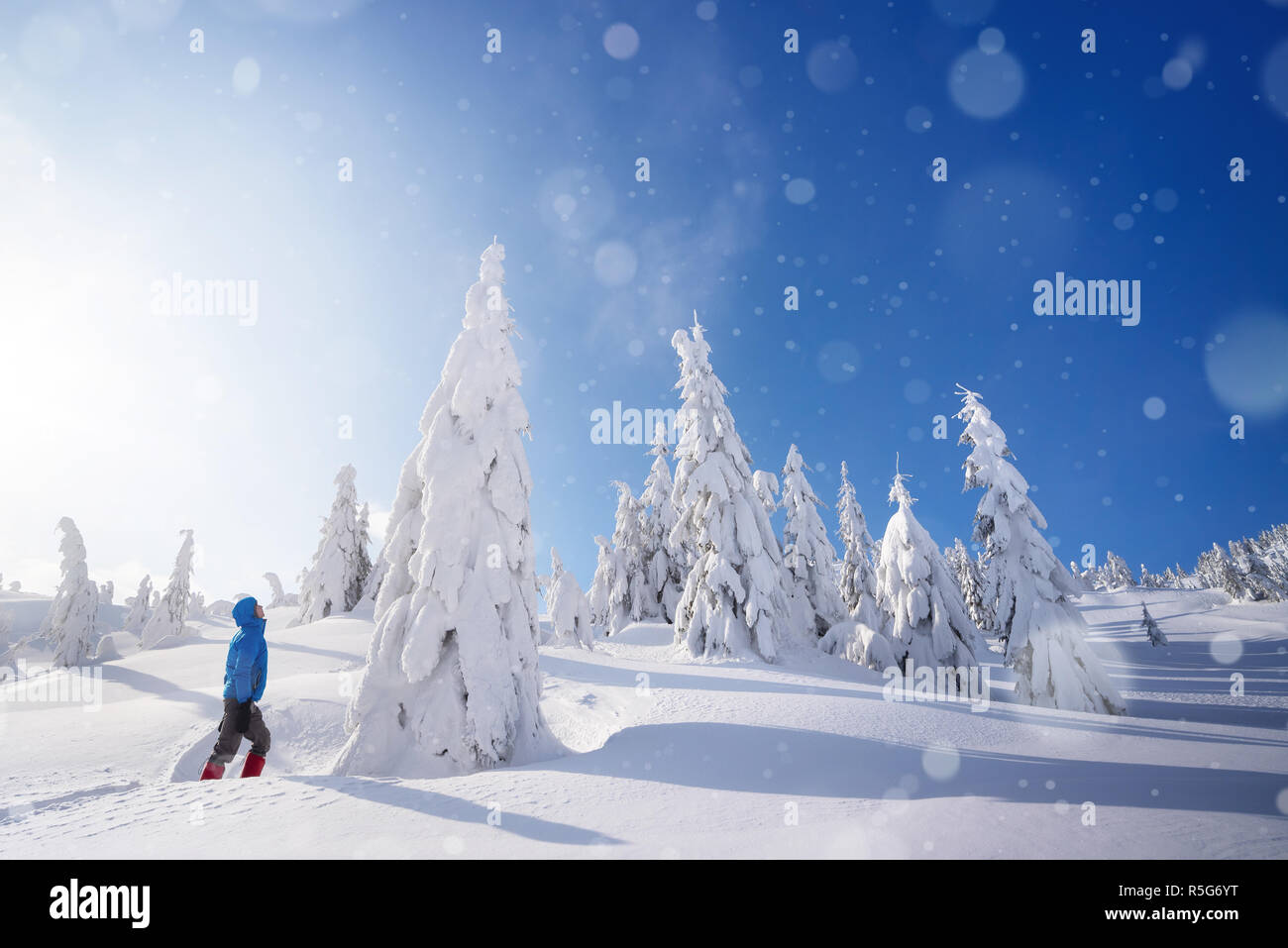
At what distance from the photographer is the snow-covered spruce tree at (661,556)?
35.5 m

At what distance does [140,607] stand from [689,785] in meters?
57.9

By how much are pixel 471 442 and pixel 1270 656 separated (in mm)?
46107

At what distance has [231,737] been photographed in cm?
685

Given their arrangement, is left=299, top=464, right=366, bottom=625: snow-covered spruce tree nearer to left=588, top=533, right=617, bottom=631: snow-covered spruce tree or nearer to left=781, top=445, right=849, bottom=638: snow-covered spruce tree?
left=588, top=533, right=617, bottom=631: snow-covered spruce tree

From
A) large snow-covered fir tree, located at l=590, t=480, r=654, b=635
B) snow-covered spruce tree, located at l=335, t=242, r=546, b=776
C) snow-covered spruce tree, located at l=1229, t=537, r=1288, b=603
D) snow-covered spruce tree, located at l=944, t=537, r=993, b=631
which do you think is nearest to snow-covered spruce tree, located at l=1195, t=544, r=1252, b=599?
snow-covered spruce tree, located at l=1229, t=537, r=1288, b=603

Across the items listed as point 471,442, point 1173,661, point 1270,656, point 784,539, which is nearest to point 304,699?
point 471,442

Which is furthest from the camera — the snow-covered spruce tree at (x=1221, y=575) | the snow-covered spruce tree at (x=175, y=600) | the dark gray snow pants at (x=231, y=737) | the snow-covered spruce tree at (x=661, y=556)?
the snow-covered spruce tree at (x=1221, y=575)

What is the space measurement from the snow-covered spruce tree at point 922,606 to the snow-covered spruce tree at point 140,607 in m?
57.1

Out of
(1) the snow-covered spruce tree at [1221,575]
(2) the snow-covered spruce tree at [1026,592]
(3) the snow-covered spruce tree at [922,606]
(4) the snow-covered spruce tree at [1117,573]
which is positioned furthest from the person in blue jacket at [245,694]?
(4) the snow-covered spruce tree at [1117,573]

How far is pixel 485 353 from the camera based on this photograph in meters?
10.4

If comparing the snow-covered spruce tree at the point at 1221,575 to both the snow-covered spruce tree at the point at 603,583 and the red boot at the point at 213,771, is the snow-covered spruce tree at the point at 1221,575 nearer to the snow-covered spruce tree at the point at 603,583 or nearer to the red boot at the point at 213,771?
the snow-covered spruce tree at the point at 603,583

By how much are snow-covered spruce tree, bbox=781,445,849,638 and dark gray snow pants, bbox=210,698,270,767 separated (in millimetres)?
23018

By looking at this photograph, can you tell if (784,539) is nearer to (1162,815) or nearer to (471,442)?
(471,442)
